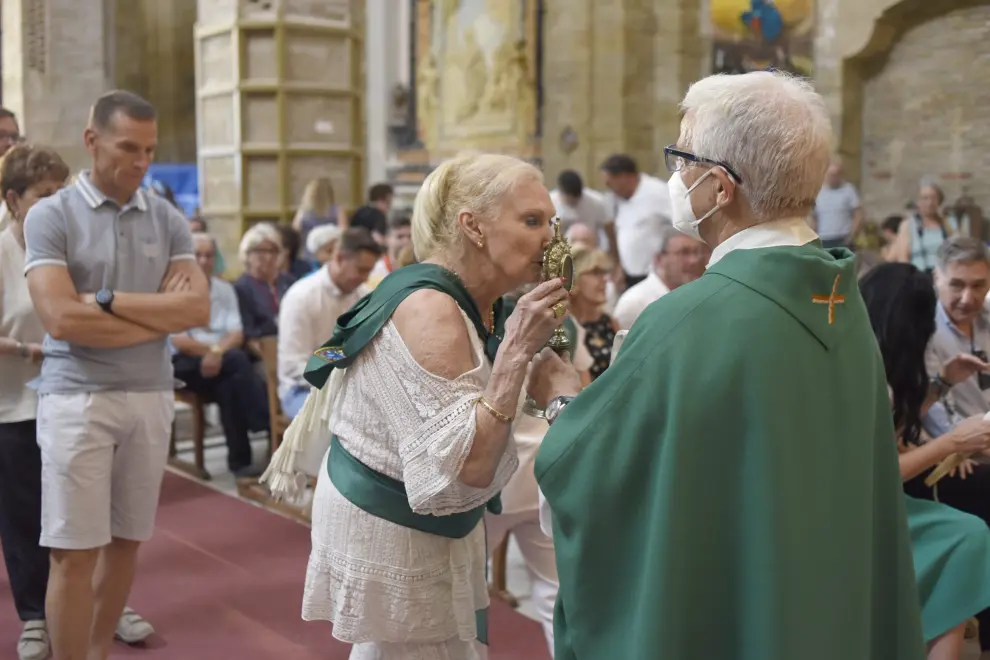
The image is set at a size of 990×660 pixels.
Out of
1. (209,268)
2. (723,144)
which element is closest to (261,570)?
(209,268)

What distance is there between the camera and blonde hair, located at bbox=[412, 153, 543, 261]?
2.09 meters

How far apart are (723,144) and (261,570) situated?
336 cm

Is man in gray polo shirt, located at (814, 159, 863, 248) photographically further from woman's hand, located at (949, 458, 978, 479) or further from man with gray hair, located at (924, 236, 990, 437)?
woman's hand, located at (949, 458, 978, 479)

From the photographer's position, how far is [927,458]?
2.97 meters

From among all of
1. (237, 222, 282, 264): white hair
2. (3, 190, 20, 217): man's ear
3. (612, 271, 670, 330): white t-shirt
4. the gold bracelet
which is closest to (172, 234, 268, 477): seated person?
(237, 222, 282, 264): white hair

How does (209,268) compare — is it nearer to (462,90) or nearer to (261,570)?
(261,570)

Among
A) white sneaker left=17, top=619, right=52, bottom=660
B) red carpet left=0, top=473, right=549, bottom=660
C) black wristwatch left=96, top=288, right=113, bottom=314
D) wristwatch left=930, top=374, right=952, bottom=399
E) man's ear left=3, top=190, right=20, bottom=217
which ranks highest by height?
man's ear left=3, top=190, right=20, bottom=217

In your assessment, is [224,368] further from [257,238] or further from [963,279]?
[963,279]

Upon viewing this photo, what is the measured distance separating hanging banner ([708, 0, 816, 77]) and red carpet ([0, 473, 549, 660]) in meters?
8.26

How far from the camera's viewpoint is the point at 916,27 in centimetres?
1071

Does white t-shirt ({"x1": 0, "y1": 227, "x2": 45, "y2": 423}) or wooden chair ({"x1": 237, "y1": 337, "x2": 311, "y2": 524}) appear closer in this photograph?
white t-shirt ({"x1": 0, "y1": 227, "x2": 45, "y2": 423})

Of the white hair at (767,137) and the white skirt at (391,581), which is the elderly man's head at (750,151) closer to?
the white hair at (767,137)

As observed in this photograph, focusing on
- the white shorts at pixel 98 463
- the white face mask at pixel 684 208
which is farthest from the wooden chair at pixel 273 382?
the white face mask at pixel 684 208

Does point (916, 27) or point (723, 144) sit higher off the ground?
point (916, 27)
